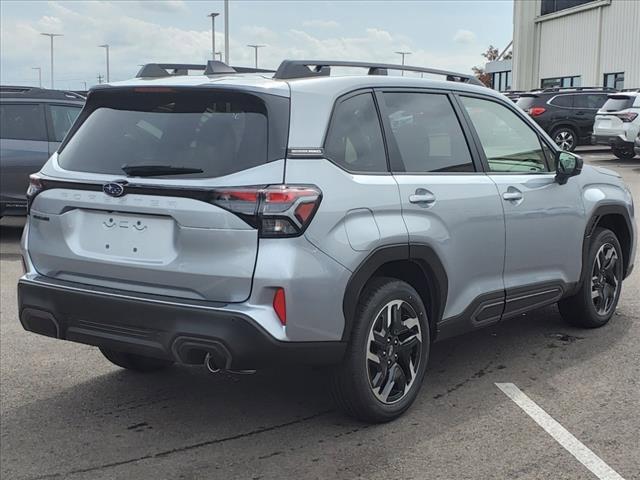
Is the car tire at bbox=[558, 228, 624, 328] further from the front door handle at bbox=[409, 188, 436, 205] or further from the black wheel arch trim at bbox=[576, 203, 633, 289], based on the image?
the front door handle at bbox=[409, 188, 436, 205]

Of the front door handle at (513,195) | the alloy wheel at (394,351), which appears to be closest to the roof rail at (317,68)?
the front door handle at (513,195)

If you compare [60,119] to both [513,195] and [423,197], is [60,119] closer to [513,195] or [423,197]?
[513,195]

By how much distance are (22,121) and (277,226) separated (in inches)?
308

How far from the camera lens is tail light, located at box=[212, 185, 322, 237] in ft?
11.1

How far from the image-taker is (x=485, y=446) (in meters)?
3.72

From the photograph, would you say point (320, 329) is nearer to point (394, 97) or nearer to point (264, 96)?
point (264, 96)

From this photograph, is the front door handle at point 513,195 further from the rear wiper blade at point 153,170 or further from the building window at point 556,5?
the building window at point 556,5

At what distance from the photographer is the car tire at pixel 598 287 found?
5.49 metres

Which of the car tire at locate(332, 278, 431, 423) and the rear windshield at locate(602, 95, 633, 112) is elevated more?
the rear windshield at locate(602, 95, 633, 112)

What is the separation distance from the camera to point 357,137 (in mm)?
3887

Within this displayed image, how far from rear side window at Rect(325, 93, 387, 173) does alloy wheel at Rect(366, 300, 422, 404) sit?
2.34 ft

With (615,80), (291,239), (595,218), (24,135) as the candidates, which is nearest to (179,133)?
(291,239)

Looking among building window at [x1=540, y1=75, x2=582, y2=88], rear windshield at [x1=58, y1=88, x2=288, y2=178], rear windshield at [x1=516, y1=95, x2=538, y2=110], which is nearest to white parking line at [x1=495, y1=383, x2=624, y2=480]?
rear windshield at [x1=58, y1=88, x2=288, y2=178]

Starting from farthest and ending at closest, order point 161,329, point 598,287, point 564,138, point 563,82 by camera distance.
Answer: point 563,82 < point 564,138 < point 598,287 < point 161,329
